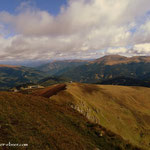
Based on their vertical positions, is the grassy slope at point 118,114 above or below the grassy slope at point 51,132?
below

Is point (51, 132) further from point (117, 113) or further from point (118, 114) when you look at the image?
point (117, 113)

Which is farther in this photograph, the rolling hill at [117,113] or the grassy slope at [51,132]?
the rolling hill at [117,113]

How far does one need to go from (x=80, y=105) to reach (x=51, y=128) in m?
41.5

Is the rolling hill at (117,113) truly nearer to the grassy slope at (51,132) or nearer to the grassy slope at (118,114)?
the grassy slope at (118,114)

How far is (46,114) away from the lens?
2564cm

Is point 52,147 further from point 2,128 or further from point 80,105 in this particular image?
point 80,105

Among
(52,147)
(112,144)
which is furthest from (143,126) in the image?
(52,147)

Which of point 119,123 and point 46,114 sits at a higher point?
point 46,114

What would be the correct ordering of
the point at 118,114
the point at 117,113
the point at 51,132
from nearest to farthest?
the point at 51,132, the point at 118,114, the point at 117,113

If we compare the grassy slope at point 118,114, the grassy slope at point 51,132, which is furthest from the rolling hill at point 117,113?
the grassy slope at point 51,132

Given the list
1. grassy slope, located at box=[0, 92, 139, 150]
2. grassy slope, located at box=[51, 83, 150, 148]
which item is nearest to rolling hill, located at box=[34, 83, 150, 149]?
grassy slope, located at box=[51, 83, 150, 148]

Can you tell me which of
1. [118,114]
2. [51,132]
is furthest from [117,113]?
[51,132]

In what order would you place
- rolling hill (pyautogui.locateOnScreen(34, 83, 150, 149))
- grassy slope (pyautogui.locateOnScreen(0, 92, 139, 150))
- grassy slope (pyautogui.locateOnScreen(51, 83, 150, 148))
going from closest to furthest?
grassy slope (pyautogui.locateOnScreen(0, 92, 139, 150)), rolling hill (pyautogui.locateOnScreen(34, 83, 150, 149)), grassy slope (pyautogui.locateOnScreen(51, 83, 150, 148))

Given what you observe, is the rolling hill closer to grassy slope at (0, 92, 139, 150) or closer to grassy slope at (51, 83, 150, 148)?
grassy slope at (51, 83, 150, 148)
